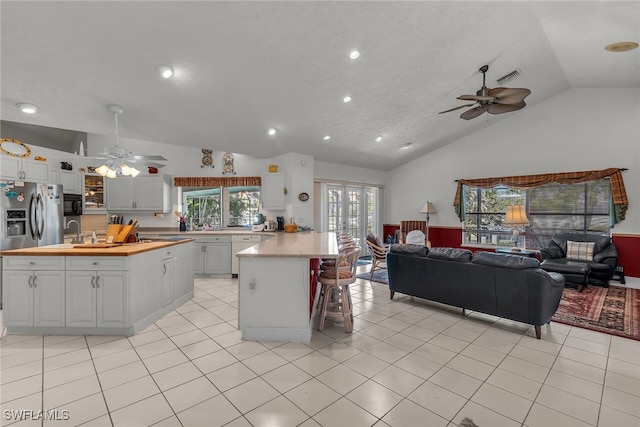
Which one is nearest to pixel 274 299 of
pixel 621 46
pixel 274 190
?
pixel 274 190

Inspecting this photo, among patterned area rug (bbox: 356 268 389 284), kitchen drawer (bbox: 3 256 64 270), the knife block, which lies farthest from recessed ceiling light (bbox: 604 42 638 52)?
kitchen drawer (bbox: 3 256 64 270)

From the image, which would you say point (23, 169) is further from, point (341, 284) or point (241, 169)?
point (341, 284)

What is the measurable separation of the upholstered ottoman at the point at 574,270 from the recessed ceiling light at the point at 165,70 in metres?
6.39

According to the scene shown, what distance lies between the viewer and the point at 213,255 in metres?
5.59

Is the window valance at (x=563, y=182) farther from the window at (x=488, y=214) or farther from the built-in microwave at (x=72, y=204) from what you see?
the built-in microwave at (x=72, y=204)

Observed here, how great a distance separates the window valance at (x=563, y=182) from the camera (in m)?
5.18

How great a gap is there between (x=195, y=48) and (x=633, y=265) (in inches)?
299

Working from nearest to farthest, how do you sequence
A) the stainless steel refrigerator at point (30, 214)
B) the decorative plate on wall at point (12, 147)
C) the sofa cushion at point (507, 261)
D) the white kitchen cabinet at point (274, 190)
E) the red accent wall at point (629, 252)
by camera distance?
the sofa cushion at point (507, 261), the decorative plate on wall at point (12, 147), the stainless steel refrigerator at point (30, 214), the red accent wall at point (629, 252), the white kitchen cabinet at point (274, 190)

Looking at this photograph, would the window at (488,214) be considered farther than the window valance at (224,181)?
Yes

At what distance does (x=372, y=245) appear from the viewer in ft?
17.9

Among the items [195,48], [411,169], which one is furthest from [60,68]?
[411,169]

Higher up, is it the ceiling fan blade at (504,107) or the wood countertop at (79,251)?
the ceiling fan blade at (504,107)

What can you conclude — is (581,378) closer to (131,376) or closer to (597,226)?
(131,376)

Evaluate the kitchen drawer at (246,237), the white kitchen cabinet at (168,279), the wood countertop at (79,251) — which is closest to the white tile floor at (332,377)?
the white kitchen cabinet at (168,279)
